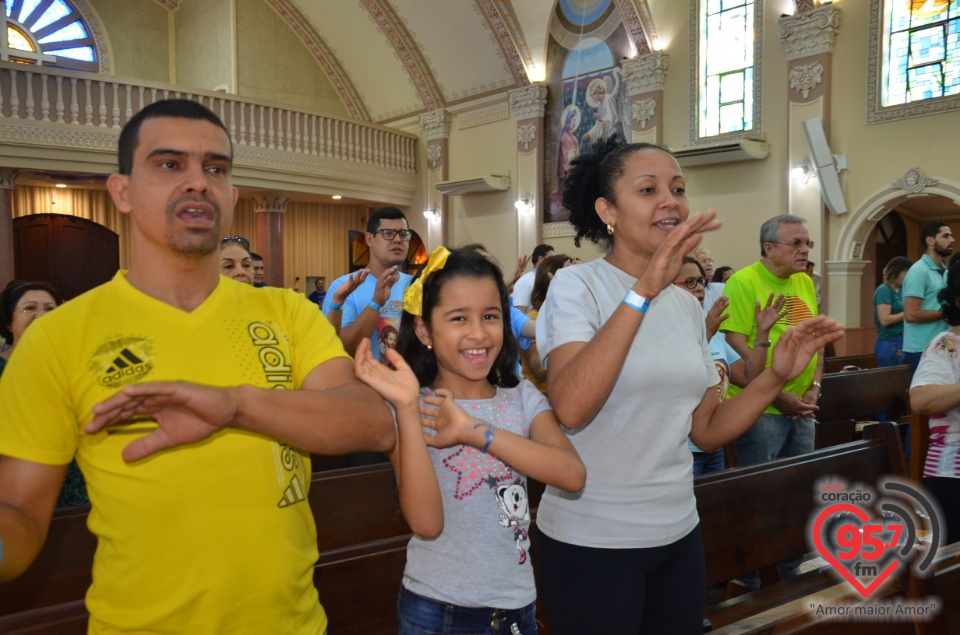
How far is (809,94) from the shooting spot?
9.66 m

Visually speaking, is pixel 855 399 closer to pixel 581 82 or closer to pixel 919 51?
pixel 919 51

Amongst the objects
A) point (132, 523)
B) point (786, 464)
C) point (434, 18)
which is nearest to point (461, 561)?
point (132, 523)

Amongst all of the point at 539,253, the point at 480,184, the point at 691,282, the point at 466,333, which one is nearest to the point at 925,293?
the point at 691,282

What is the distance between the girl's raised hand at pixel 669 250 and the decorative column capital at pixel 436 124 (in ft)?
43.1

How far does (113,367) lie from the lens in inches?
47.1

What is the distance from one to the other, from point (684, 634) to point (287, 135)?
11932mm

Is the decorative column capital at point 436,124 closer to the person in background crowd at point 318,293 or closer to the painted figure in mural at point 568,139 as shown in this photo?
the painted figure in mural at point 568,139

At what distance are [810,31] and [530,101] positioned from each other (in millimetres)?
4653

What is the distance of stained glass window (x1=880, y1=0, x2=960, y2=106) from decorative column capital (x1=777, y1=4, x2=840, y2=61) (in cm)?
60

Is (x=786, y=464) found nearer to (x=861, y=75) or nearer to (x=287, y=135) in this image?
(x=861, y=75)

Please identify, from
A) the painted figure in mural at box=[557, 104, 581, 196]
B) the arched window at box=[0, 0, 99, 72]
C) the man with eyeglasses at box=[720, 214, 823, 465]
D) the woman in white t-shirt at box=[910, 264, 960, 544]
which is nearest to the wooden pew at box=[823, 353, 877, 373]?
the man with eyeglasses at box=[720, 214, 823, 465]

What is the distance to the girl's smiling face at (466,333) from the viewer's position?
165cm

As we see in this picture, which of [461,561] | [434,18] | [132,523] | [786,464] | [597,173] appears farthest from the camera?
[434,18]

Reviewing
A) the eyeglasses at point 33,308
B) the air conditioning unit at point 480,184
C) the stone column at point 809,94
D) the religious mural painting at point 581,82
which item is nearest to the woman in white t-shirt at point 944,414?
the eyeglasses at point 33,308
